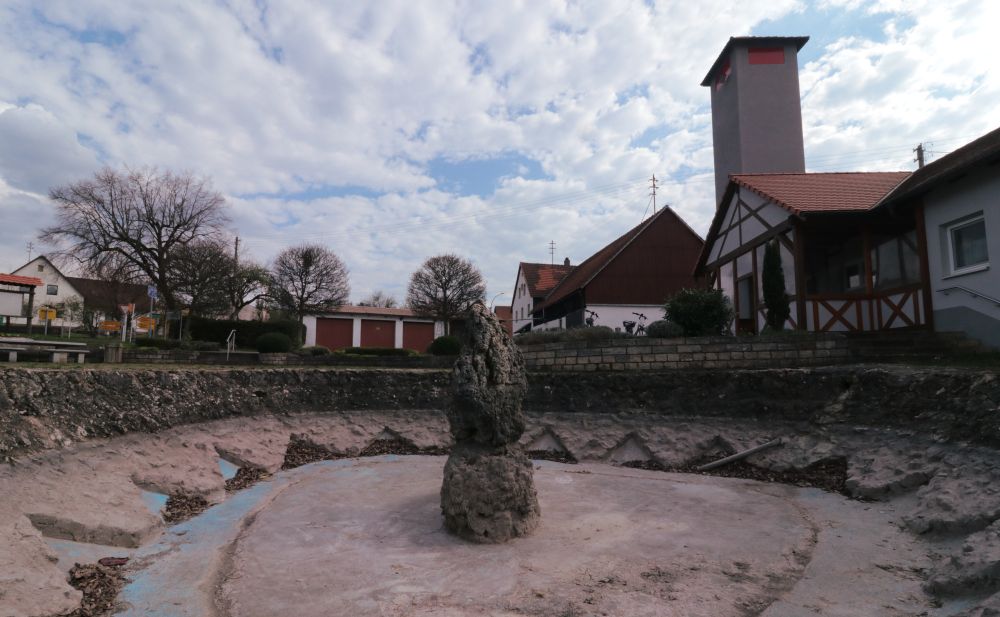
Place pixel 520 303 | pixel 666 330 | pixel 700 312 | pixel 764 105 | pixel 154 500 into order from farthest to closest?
pixel 520 303 → pixel 764 105 → pixel 700 312 → pixel 666 330 → pixel 154 500

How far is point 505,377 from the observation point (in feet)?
21.9

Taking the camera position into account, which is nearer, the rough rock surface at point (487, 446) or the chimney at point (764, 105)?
the rough rock surface at point (487, 446)

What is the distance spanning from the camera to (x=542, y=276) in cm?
4003

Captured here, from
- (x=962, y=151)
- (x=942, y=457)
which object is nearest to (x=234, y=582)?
(x=942, y=457)

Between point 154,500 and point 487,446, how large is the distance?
4.31 metres

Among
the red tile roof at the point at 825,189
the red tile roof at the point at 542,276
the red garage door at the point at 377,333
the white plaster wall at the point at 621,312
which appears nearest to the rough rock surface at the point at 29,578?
the red tile roof at the point at 825,189

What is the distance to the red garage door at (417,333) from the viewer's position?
131 feet

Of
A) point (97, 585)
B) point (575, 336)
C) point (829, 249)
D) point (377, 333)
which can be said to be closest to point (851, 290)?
point (829, 249)

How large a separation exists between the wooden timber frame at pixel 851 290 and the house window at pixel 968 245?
0.59 metres

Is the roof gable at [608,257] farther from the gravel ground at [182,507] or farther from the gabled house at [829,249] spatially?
the gravel ground at [182,507]

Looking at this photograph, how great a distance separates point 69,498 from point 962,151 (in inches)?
674

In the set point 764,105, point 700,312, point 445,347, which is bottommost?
point 445,347

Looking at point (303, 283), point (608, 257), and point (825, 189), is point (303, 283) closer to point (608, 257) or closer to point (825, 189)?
point (608, 257)

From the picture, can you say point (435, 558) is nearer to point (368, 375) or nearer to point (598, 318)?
point (368, 375)
